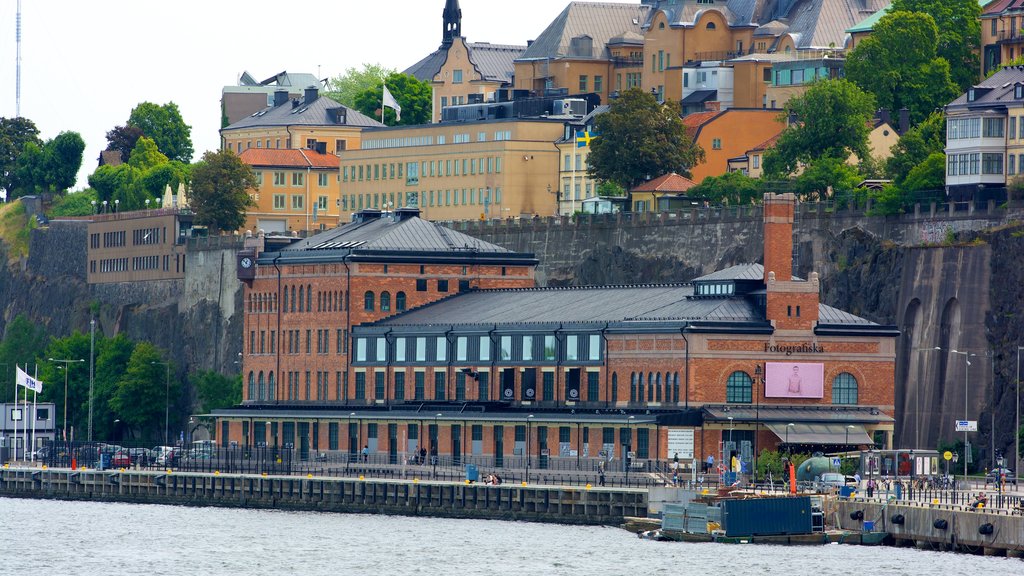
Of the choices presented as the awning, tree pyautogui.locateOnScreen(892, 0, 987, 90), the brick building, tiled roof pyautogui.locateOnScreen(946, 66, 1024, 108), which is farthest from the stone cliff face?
tree pyautogui.locateOnScreen(892, 0, 987, 90)

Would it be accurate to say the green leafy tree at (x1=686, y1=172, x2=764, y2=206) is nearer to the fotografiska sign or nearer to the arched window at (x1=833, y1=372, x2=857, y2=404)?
the arched window at (x1=833, y1=372, x2=857, y2=404)

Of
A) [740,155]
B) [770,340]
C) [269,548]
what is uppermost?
[740,155]

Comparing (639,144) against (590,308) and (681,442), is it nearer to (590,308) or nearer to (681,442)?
(590,308)

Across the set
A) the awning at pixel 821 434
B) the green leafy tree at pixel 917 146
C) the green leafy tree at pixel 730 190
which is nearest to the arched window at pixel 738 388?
the awning at pixel 821 434

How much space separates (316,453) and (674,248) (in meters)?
33.0

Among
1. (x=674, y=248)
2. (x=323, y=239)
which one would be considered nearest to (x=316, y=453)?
(x=323, y=239)

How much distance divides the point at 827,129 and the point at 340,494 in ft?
177

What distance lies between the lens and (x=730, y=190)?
183500 millimetres

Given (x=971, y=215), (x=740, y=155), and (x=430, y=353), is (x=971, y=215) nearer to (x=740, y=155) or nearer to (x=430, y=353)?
(x=430, y=353)

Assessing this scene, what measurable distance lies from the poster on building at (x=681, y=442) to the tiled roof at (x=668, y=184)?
5411cm

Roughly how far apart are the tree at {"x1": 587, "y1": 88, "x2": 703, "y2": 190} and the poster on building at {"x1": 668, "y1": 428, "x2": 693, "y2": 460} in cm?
5896

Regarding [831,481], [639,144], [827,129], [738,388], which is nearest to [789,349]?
[738,388]

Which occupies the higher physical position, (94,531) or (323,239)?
(323,239)

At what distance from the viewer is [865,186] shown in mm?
172750
